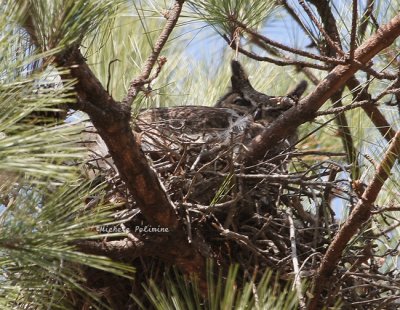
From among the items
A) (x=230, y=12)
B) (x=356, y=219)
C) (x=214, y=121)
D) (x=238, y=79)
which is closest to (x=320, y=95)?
(x=230, y=12)

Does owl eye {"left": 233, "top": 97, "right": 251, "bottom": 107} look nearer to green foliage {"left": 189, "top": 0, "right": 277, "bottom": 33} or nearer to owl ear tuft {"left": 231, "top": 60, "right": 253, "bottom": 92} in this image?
owl ear tuft {"left": 231, "top": 60, "right": 253, "bottom": 92}

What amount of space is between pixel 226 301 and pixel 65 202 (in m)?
0.41

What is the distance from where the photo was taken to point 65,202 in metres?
1.79

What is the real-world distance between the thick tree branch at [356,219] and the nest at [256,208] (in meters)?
0.07

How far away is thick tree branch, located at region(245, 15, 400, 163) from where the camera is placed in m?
2.34

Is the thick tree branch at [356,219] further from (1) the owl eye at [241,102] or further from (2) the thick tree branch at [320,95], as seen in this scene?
(1) the owl eye at [241,102]

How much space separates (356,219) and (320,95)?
18.8 inches

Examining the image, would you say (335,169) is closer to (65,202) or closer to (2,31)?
(65,202)

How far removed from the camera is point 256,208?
2691mm

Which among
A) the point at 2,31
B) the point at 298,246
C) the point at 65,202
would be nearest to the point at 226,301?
the point at 65,202

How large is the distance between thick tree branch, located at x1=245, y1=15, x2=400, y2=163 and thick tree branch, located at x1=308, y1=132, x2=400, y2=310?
35cm

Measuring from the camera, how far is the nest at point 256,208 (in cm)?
248

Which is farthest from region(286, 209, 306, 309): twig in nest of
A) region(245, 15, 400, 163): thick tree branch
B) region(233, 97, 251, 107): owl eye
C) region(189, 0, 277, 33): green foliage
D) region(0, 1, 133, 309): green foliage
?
region(233, 97, 251, 107): owl eye

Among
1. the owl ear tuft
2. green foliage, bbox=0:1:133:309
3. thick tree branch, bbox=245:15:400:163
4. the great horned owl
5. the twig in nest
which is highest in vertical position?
the owl ear tuft
